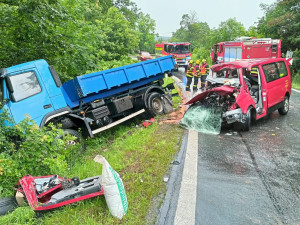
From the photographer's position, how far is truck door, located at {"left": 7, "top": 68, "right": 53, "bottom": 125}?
212 inches

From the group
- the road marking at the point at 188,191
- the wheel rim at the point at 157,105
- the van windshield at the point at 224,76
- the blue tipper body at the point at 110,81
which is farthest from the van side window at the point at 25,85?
the van windshield at the point at 224,76

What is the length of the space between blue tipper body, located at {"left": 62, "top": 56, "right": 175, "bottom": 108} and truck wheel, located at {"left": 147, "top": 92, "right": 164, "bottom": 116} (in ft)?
1.74

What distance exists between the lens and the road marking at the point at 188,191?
10.7 ft

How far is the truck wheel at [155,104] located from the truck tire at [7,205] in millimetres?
5101

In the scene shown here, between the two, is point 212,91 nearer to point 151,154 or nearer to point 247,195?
point 151,154

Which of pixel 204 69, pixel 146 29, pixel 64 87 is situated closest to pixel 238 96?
pixel 64 87

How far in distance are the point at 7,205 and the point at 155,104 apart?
18.8 ft

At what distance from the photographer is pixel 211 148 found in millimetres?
5754

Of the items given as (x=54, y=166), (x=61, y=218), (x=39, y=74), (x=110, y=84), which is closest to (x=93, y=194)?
(x=61, y=218)

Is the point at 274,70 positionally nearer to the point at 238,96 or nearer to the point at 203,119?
the point at 238,96

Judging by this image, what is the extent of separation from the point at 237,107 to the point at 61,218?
4968 mm

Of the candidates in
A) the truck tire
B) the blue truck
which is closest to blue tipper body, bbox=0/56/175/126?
the blue truck

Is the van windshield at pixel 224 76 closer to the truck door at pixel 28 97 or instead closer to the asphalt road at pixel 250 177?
the asphalt road at pixel 250 177

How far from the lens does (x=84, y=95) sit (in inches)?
256
